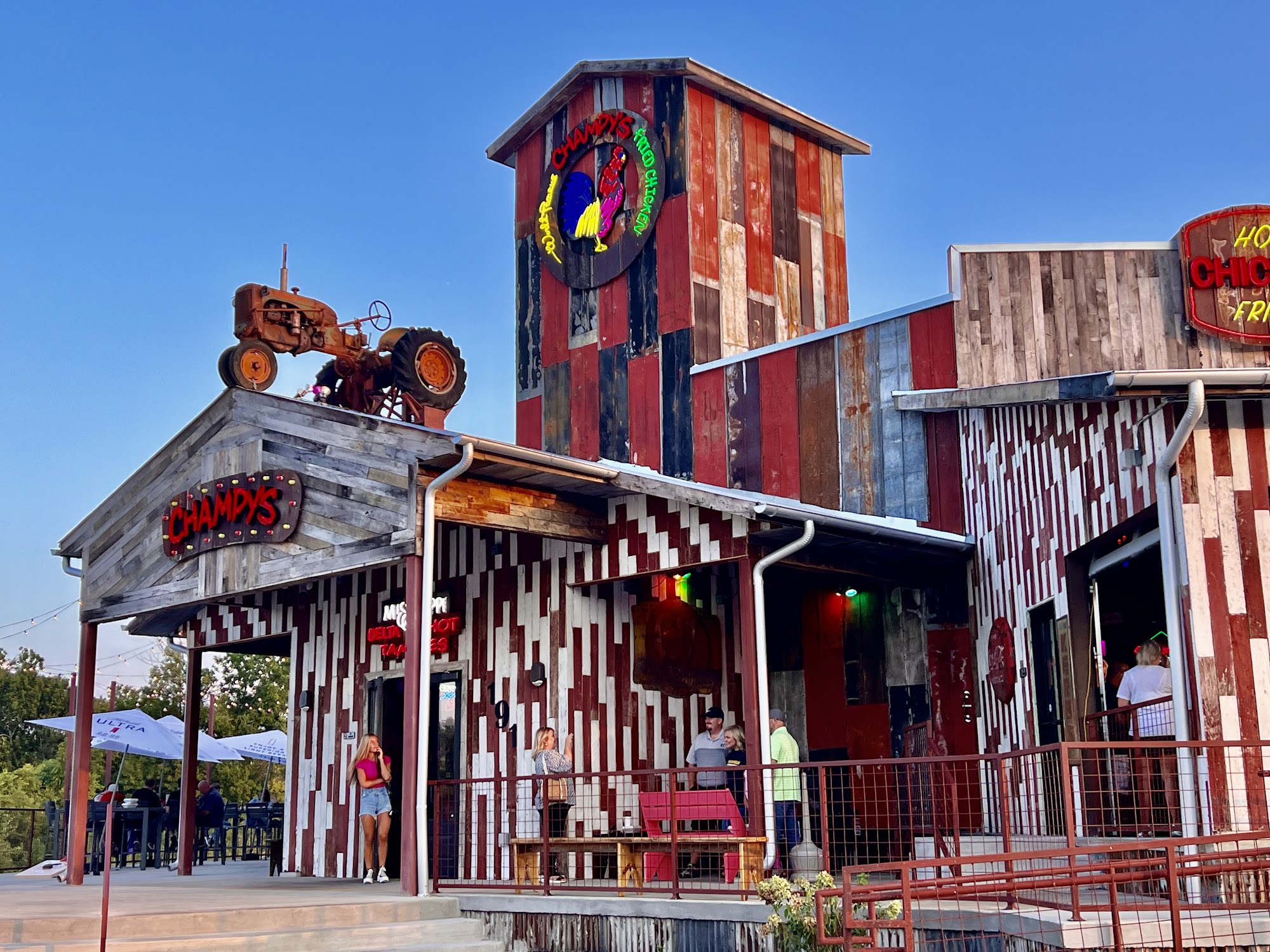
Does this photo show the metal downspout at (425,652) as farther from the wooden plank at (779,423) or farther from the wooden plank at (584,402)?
the wooden plank at (584,402)

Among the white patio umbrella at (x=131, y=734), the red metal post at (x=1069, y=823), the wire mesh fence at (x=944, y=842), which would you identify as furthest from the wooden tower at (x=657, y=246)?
the red metal post at (x=1069, y=823)

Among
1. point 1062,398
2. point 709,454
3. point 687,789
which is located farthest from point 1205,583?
point 709,454

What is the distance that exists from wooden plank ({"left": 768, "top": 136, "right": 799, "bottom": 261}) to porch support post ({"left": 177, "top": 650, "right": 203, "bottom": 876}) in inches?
429

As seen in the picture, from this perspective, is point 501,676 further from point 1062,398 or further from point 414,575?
point 1062,398

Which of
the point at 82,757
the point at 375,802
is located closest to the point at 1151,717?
the point at 375,802

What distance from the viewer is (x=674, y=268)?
69.6 feet

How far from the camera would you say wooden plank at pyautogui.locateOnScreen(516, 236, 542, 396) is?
77.0 ft

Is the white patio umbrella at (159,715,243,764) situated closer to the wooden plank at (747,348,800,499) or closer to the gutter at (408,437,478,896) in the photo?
the wooden plank at (747,348,800,499)

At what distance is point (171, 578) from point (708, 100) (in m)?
11.2

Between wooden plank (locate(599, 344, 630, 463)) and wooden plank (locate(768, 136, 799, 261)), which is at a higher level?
wooden plank (locate(768, 136, 799, 261))

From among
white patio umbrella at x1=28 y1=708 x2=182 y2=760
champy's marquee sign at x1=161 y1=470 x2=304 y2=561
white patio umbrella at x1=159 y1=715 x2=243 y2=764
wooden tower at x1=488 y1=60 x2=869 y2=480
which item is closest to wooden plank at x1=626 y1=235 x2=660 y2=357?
wooden tower at x1=488 y1=60 x2=869 y2=480

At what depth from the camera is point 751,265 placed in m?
21.8

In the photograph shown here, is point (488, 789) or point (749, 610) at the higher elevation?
point (749, 610)

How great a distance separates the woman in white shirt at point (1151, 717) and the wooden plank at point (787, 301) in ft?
39.1
